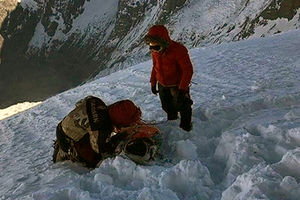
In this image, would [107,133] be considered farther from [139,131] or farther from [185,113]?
[185,113]

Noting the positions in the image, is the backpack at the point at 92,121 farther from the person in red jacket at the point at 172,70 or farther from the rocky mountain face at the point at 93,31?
the rocky mountain face at the point at 93,31

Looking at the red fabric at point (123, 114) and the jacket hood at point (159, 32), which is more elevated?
the jacket hood at point (159, 32)

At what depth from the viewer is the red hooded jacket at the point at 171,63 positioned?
17.8ft

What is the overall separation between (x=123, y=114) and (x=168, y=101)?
1.29 m

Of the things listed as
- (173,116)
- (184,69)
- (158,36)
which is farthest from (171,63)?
(173,116)

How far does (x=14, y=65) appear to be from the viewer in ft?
273

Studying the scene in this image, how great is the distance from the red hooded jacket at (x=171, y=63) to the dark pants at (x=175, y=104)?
117 millimetres

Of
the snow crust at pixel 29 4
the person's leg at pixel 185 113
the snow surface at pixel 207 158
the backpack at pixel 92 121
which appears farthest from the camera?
the snow crust at pixel 29 4

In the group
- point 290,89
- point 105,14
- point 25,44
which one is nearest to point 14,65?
point 25,44

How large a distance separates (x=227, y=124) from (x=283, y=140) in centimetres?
126

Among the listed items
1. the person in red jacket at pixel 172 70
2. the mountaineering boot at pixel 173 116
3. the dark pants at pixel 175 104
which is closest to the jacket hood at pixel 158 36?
the person in red jacket at pixel 172 70

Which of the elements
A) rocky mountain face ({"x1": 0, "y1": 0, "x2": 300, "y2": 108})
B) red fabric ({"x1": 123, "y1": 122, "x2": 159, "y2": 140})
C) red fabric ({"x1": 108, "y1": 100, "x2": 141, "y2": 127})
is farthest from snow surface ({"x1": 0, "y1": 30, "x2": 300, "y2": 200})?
rocky mountain face ({"x1": 0, "y1": 0, "x2": 300, "y2": 108})

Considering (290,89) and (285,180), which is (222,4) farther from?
(285,180)

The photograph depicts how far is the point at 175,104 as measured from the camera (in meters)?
5.92
